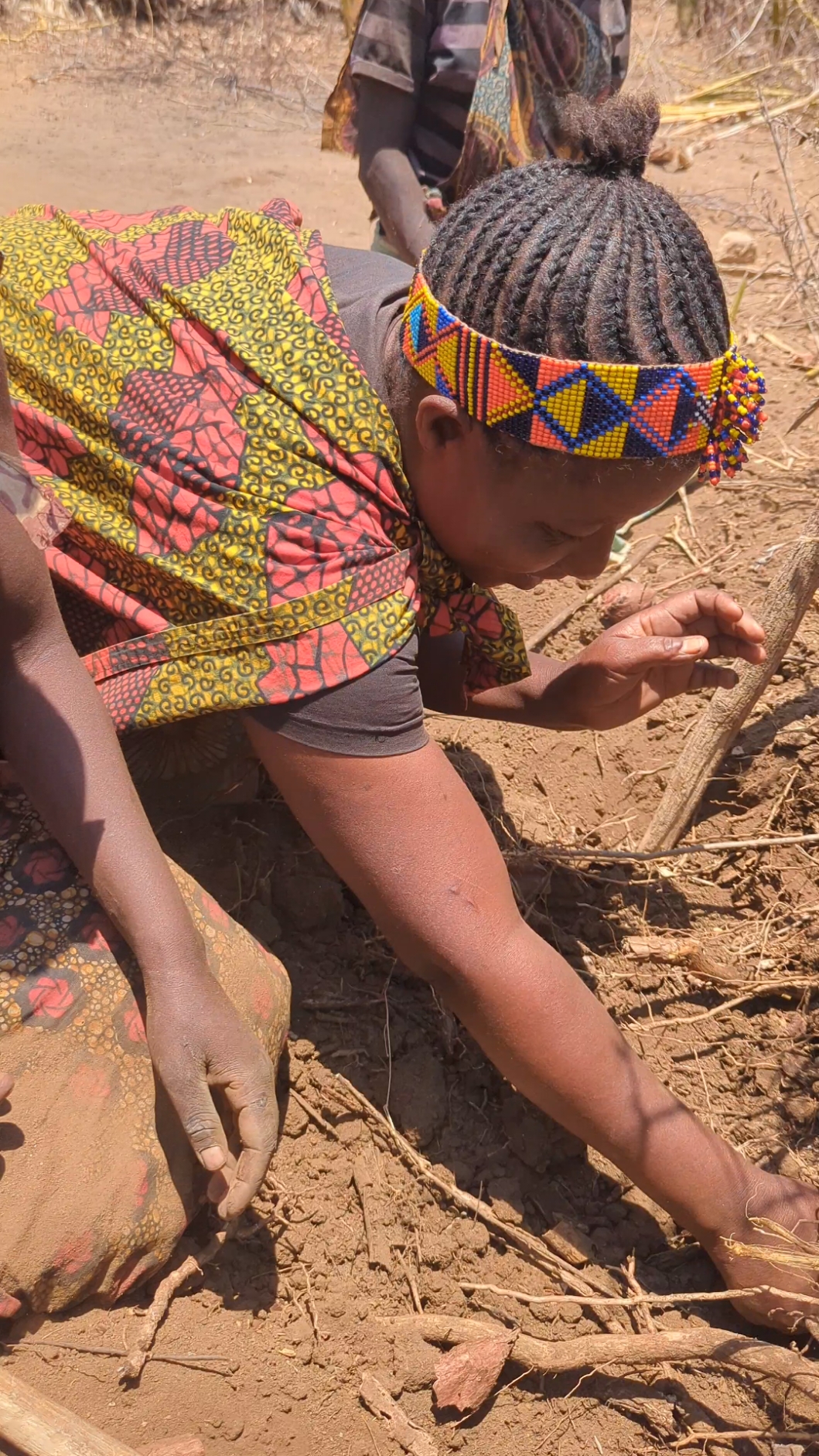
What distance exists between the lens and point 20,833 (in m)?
1.66

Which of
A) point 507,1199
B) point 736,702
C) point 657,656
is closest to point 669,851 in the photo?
point 736,702

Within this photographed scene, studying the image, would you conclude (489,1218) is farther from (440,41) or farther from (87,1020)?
(440,41)

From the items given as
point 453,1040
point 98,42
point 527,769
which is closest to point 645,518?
point 527,769

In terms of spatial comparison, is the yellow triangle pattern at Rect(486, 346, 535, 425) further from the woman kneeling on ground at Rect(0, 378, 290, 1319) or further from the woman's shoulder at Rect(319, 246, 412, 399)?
the woman kneeling on ground at Rect(0, 378, 290, 1319)

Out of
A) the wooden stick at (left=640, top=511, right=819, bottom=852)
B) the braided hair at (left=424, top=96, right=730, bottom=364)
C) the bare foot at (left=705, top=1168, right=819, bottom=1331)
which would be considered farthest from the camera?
the wooden stick at (left=640, top=511, right=819, bottom=852)

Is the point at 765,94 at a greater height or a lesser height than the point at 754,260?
greater

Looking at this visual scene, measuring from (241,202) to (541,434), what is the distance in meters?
5.26

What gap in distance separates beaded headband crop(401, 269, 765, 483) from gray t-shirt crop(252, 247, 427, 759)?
156mm

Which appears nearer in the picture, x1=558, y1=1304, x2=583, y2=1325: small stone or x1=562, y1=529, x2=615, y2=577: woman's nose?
x1=562, y1=529, x2=615, y2=577: woman's nose

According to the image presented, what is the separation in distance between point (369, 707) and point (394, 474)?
12.7 inches

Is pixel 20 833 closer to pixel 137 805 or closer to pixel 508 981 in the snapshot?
pixel 137 805

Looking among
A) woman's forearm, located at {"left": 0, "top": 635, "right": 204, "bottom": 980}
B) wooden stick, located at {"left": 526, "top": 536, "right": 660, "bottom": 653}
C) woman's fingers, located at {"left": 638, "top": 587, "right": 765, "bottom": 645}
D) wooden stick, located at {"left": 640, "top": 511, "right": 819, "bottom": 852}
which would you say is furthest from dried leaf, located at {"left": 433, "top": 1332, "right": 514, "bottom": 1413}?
wooden stick, located at {"left": 526, "top": 536, "right": 660, "bottom": 653}

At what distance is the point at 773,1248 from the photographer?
1.65m

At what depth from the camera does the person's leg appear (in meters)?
1.59
